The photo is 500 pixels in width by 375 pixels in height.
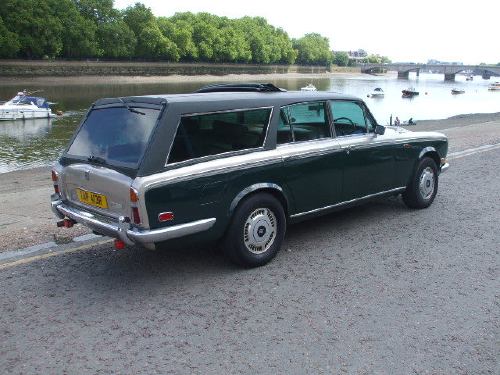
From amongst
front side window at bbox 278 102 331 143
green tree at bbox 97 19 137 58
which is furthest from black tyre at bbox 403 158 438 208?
green tree at bbox 97 19 137 58

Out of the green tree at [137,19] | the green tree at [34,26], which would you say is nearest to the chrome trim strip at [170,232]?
the green tree at [34,26]

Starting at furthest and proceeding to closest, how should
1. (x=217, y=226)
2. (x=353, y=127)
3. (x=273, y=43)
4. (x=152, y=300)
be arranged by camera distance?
(x=273, y=43) → (x=353, y=127) → (x=217, y=226) → (x=152, y=300)

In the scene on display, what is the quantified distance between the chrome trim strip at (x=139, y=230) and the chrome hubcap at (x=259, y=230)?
0.47m

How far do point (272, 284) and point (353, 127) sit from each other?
7.79 feet

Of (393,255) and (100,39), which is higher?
(100,39)

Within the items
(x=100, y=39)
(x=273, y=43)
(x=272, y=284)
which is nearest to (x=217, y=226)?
(x=272, y=284)

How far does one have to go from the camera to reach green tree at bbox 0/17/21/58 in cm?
6310

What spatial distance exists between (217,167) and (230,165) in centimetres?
15

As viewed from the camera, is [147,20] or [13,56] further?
[147,20]

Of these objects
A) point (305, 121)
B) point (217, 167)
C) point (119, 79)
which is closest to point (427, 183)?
point (305, 121)

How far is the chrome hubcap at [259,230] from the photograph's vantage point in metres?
4.81

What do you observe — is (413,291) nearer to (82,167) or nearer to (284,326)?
(284,326)

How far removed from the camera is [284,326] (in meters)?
3.76

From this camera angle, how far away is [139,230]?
4.14 metres
